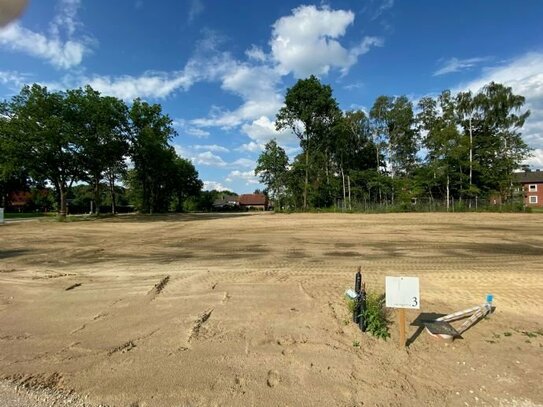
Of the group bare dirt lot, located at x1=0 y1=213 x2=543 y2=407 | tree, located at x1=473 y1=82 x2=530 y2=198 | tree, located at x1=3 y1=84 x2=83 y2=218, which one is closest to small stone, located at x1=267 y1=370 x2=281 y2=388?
bare dirt lot, located at x1=0 y1=213 x2=543 y2=407

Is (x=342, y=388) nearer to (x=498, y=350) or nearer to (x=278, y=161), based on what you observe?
(x=498, y=350)

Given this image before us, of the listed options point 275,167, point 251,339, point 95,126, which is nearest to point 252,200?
point 275,167

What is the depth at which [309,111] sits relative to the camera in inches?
2055

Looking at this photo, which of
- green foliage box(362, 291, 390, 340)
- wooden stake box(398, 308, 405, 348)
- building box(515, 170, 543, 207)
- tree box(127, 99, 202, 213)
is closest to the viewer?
wooden stake box(398, 308, 405, 348)

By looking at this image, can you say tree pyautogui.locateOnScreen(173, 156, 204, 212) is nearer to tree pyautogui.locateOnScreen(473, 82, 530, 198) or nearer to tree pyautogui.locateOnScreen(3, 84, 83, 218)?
tree pyautogui.locateOnScreen(3, 84, 83, 218)

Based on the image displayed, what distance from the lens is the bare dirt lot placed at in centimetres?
409

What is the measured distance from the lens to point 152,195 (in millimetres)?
58625

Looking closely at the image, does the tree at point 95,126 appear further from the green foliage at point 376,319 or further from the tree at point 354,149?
the green foliage at point 376,319

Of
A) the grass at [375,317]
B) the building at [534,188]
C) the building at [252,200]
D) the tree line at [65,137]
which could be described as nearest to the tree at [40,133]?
the tree line at [65,137]

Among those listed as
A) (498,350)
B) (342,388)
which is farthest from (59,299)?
(498,350)

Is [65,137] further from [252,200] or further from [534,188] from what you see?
[252,200]

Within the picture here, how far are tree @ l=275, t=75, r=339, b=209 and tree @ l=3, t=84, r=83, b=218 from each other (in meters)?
27.6

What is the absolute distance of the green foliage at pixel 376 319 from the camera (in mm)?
5652

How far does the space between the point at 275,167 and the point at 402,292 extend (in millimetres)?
53156
